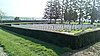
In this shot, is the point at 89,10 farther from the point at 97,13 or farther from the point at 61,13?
the point at 61,13

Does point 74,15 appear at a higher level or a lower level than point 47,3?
lower

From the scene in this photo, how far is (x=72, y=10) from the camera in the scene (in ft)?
192

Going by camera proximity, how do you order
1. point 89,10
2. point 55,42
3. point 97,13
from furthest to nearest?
point 89,10, point 97,13, point 55,42

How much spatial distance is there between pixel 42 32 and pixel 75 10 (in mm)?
43339

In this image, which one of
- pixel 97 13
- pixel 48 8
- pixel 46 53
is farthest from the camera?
pixel 48 8

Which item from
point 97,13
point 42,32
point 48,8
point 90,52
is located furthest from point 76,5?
point 90,52

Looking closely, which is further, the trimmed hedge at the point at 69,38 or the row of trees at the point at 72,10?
the row of trees at the point at 72,10

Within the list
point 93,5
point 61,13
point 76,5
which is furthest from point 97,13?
point 61,13

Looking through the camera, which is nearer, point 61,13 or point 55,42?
point 55,42

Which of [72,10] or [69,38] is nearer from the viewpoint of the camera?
[69,38]

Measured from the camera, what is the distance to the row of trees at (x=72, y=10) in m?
49.4

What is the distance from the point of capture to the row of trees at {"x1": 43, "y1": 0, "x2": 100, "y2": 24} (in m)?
49.4

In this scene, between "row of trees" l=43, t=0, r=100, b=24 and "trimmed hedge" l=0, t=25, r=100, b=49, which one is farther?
"row of trees" l=43, t=0, r=100, b=24

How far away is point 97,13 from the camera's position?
48.6 m
